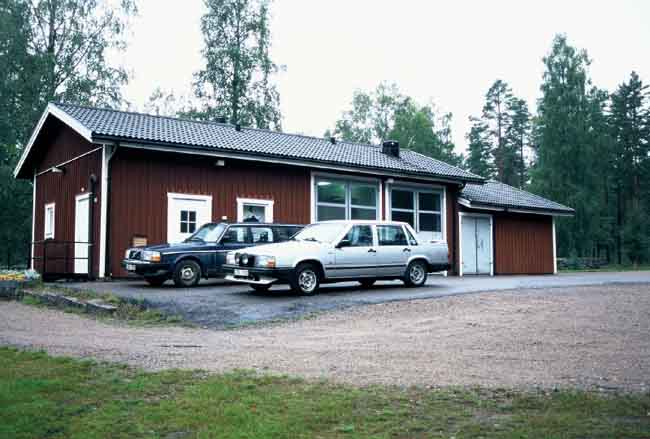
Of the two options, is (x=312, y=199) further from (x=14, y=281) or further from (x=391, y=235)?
(x=14, y=281)

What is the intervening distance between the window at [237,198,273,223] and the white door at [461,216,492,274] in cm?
883

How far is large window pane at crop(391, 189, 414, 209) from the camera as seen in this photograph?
2316 centimetres

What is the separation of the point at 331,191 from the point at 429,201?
4.62 metres

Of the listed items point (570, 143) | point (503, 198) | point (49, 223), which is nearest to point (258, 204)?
point (49, 223)

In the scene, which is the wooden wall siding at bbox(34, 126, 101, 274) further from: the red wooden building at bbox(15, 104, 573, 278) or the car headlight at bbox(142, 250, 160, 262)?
the car headlight at bbox(142, 250, 160, 262)

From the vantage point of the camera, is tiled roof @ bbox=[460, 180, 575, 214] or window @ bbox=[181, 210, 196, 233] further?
tiled roof @ bbox=[460, 180, 575, 214]

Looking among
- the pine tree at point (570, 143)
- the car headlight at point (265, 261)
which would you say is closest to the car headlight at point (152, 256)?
the car headlight at point (265, 261)

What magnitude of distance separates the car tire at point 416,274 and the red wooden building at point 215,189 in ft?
20.1

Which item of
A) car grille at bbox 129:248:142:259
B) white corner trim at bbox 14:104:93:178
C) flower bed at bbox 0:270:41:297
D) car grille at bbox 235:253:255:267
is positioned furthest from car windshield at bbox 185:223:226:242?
flower bed at bbox 0:270:41:297

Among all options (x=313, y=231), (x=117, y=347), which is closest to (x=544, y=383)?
(x=117, y=347)

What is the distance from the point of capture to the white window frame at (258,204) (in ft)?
63.3

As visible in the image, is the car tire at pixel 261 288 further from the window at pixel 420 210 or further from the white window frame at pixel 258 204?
the window at pixel 420 210

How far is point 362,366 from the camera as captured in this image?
6617 millimetres

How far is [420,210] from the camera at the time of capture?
23828 millimetres
